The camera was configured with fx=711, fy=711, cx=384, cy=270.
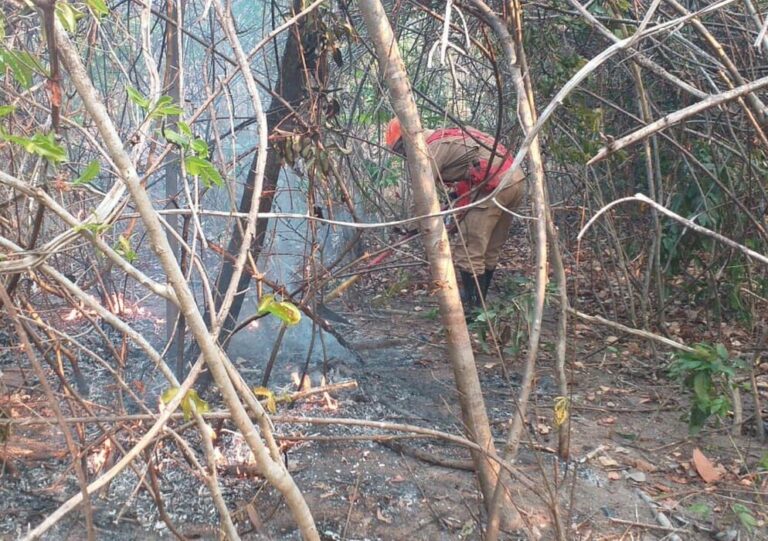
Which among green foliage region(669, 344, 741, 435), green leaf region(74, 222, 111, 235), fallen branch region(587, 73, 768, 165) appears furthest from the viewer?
green foliage region(669, 344, 741, 435)

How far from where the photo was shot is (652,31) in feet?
6.71

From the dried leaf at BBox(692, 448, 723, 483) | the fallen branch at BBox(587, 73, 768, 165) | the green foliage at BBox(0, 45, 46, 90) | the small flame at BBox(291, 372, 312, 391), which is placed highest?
the green foliage at BBox(0, 45, 46, 90)

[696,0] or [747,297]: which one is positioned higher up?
[696,0]

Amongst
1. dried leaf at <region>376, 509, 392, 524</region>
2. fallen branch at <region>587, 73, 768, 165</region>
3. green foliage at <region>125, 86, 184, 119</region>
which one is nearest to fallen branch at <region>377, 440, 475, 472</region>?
dried leaf at <region>376, 509, 392, 524</region>

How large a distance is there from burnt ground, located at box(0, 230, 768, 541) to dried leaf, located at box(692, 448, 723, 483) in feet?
0.08

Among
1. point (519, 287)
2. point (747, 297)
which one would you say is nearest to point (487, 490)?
point (519, 287)

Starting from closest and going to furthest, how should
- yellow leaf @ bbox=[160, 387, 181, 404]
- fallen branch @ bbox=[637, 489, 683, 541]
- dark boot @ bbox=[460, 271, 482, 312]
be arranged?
1. yellow leaf @ bbox=[160, 387, 181, 404]
2. fallen branch @ bbox=[637, 489, 683, 541]
3. dark boot @ bbox=[460, 271, 482, 312]

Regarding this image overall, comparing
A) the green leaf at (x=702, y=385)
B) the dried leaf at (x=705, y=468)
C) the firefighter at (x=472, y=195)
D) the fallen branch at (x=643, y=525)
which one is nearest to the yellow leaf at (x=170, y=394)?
the fallen branch at (x=643, y=525)

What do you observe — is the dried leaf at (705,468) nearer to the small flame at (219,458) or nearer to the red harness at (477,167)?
the small flame at (219,458)

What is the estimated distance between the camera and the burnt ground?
302 centimetres

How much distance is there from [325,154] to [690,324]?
3.42m

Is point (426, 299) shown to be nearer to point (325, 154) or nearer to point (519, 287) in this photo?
point (519, 287)

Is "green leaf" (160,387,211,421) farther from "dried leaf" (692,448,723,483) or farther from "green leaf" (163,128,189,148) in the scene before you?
"dried leaf" (692,448,723,483)

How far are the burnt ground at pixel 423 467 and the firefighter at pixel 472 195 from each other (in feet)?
3.56
